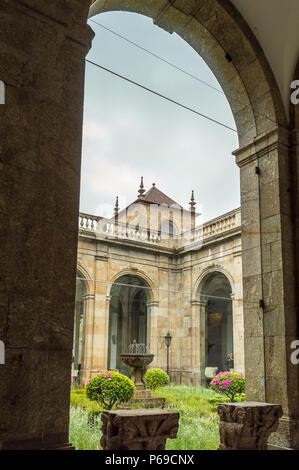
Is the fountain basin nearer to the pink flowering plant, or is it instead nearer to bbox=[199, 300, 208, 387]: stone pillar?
the pink flowering plant

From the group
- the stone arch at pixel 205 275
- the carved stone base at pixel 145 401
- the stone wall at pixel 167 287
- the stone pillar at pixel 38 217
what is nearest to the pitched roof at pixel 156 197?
the stone wall at pixel 167 287

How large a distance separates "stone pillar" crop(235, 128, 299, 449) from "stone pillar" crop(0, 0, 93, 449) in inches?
106

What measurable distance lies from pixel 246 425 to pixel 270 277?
67.9 inches

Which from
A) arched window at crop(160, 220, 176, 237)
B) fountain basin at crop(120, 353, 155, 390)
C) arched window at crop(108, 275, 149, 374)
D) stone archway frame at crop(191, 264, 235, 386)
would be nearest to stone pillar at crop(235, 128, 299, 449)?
fountain basin at crop(120, 353, 155, 390)

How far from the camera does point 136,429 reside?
3.08 meters

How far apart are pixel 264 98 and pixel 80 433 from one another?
4860 mm

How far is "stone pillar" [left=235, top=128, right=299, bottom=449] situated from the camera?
182 inches

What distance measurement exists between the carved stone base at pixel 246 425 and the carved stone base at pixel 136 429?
0.95 m

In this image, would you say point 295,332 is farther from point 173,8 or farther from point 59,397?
point 173,8

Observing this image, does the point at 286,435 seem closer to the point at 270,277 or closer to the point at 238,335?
the point at 270,277

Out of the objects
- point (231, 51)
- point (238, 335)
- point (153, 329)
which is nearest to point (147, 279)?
point (153, 329)

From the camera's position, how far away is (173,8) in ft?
16.6

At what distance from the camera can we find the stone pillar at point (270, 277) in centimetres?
463
